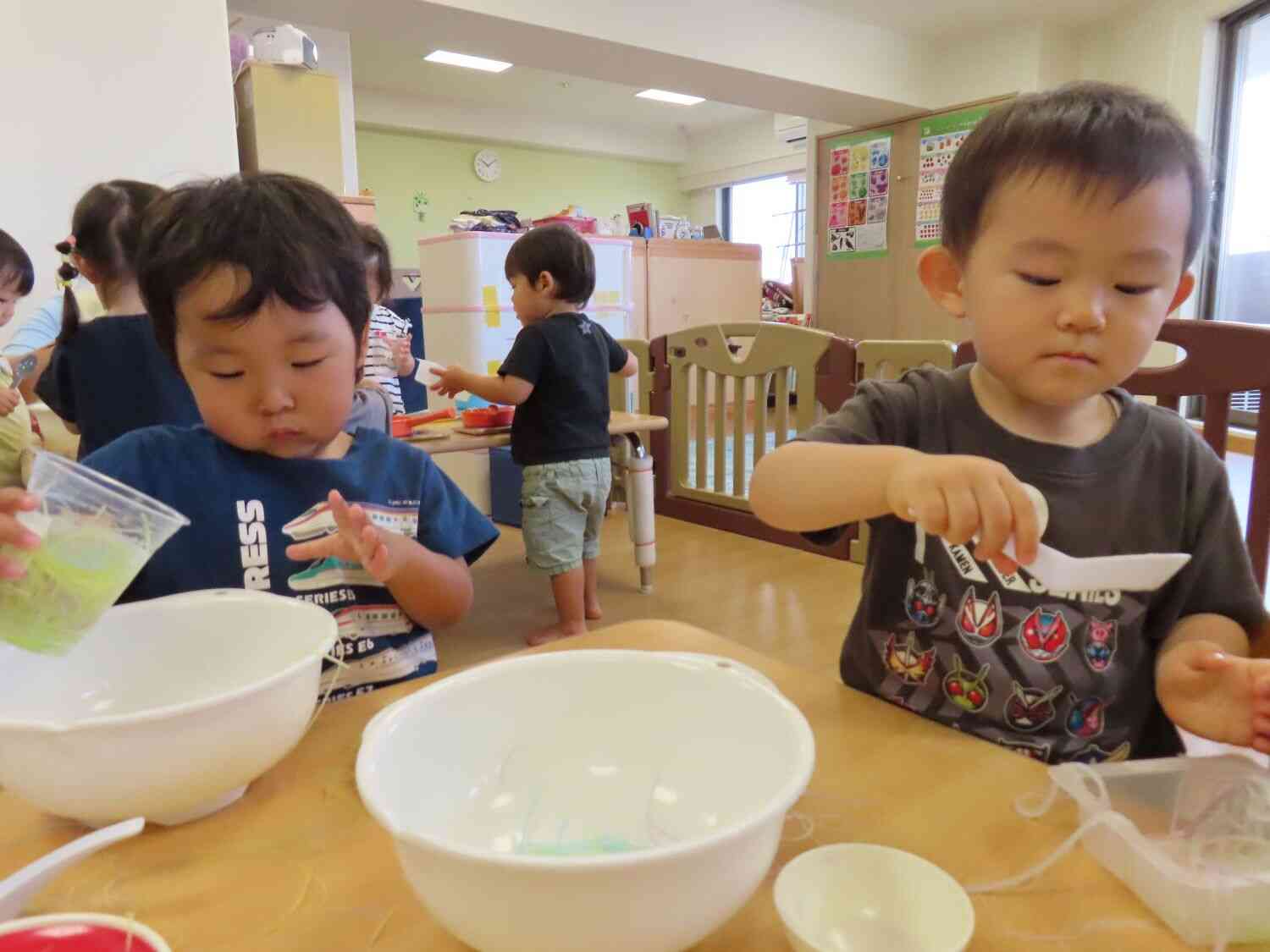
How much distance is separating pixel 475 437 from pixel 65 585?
1.66 meters

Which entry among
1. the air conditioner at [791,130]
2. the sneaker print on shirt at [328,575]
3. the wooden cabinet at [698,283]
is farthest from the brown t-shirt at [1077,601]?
the air conditioner at [791,130]

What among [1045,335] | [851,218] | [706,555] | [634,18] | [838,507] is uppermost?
[634,18]

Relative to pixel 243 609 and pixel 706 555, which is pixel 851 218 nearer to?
pixel 706 555

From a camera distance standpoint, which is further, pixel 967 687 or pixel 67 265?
pixel 67 265

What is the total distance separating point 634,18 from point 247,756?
154 inches

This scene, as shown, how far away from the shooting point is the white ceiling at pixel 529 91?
575 centimetres

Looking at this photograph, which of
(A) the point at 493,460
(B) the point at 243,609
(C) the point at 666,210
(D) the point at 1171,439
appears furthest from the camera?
(C) the point at 666,210

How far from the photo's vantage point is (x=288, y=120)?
9.53 ft

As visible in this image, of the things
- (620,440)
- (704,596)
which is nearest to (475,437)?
(620,440)

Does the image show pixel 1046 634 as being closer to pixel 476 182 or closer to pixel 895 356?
pixel 895 356

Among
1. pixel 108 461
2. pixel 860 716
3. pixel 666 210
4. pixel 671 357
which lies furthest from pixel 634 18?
pixel 666 210

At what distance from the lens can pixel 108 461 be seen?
0.77 m

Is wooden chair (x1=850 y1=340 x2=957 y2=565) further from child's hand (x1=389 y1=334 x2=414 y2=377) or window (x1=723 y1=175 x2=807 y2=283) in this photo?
window (x1=723 y1=175 x2=807 y2=283)

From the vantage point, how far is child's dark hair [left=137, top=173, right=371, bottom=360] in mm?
693
